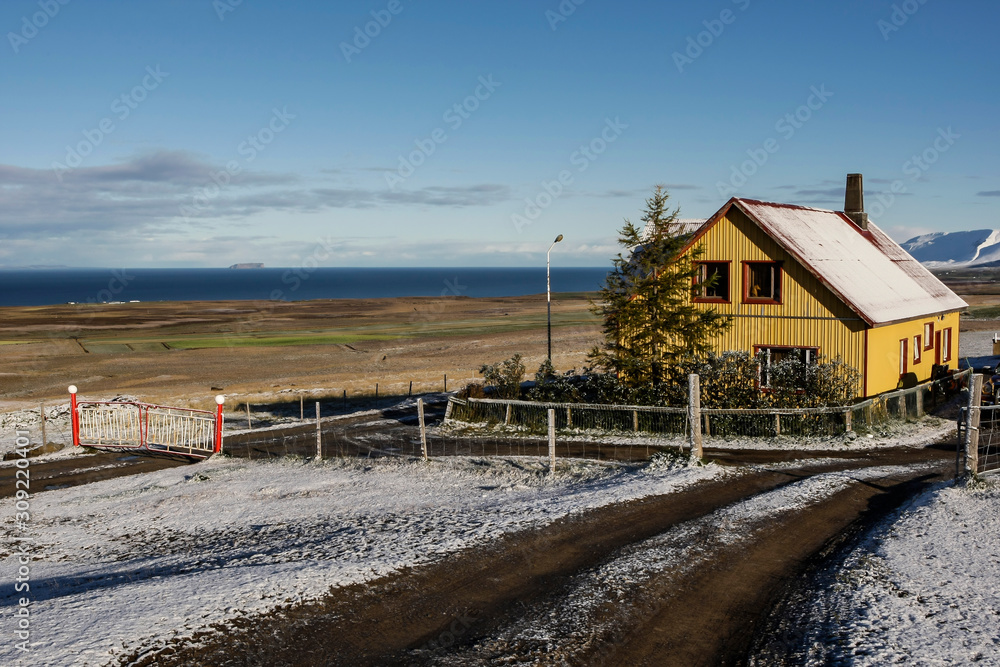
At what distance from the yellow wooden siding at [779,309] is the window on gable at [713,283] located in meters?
0.21

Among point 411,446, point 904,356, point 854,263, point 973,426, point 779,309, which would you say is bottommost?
point 411,446

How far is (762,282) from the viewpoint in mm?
28109

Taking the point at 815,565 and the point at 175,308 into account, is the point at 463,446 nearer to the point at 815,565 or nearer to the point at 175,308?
the point at 815,565

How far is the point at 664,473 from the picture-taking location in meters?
16.7

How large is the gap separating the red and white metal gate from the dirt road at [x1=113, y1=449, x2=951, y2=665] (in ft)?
41.2

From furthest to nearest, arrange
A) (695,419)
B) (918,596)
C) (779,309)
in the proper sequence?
1. (779,309)
2. (695,419)
3. (918,596)

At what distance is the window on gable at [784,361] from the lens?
83.6 feet

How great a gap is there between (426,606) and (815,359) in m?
21.1

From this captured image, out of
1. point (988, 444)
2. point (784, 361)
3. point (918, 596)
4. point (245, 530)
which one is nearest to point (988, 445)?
point (988, 444)

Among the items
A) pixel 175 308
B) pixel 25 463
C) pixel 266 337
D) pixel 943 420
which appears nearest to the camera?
pixel 25 463

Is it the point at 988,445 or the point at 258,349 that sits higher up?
the point at 988,445

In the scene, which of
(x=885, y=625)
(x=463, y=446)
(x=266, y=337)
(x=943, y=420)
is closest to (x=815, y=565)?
(x=885, y=625)

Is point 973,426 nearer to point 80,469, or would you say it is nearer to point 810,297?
point 810,297

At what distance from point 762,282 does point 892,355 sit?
211 inches
